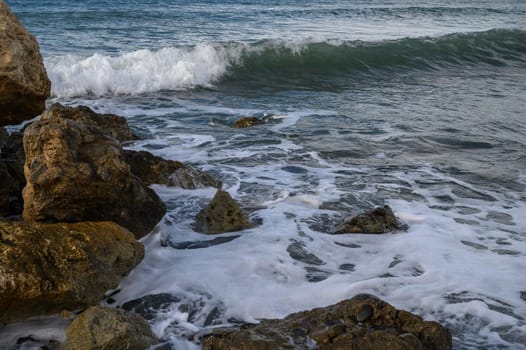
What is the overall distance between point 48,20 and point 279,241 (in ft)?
49.3

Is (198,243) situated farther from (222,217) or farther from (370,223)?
(370,223)

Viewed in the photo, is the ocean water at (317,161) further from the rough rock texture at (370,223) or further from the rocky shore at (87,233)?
the rocky shore at (87,233)

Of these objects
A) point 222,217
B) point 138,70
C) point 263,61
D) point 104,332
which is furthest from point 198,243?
point 263,61

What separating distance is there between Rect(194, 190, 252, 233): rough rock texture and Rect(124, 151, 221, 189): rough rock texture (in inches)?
32.7

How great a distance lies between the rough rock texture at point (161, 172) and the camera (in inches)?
218

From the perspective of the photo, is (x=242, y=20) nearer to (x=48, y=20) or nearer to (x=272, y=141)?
(x=48, y=20)

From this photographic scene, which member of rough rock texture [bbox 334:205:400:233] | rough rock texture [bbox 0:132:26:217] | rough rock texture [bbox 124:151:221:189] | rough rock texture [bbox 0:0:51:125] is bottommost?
rough rock texture [bbox 334:205:400:233]

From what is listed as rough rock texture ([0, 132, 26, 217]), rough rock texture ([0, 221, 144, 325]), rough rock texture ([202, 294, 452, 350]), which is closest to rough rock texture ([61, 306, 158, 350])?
rough rock texture ([0, 221, 144, 325])

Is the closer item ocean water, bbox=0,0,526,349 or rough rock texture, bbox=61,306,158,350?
rough rock texture, bbox=61,306,158,350

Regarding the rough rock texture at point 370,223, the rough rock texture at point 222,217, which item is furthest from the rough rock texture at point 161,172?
the rough rock texture at point 370,223

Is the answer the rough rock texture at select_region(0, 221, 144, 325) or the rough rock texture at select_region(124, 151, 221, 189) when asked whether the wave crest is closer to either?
the rough rock texture at select_region(124, 151, 221, 189)

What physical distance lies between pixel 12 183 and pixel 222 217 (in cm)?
155

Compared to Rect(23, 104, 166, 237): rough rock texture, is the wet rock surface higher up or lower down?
lower down

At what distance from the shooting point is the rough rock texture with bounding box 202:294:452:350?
2854 mm
